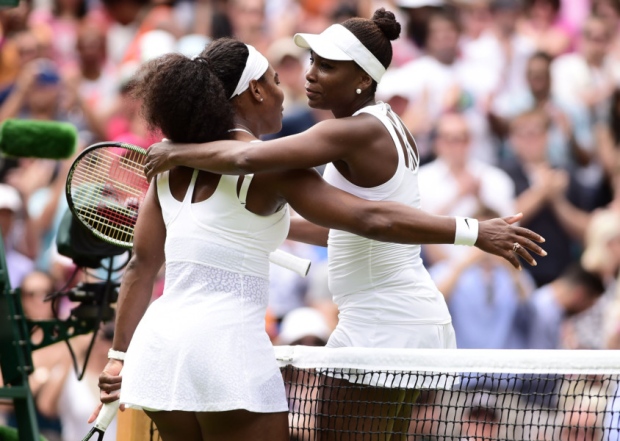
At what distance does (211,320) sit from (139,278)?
0.42 metres

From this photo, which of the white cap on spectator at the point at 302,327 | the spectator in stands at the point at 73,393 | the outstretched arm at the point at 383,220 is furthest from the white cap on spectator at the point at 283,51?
the outstretched arm at the point at 383,220

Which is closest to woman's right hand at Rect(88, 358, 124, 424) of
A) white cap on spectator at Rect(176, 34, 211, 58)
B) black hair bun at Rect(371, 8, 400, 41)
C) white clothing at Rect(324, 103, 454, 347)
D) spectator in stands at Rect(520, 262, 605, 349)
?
white clothing at Rect(324, 103, 454, 347)

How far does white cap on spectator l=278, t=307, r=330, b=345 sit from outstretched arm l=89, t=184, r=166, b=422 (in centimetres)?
327

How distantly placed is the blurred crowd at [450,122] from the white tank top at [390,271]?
302cm

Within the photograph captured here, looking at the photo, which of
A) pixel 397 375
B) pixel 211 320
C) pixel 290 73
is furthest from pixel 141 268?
pixel 290 73

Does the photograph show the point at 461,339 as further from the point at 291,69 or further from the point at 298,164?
the point at 298,164

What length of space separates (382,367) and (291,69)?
17.1 feet

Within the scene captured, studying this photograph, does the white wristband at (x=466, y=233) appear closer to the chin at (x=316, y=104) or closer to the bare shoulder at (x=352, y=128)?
the bare shoulder at (x=352, y=128)

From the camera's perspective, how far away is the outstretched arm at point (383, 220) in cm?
357

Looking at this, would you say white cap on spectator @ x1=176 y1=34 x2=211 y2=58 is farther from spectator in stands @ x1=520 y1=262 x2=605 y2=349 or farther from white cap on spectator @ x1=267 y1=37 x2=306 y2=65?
spectator in stands @ x1=520 y1=262 x2=605 y2=349

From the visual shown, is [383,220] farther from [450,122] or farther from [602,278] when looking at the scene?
[450,122]

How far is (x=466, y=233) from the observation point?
11.8ft

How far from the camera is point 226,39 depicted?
3836mm

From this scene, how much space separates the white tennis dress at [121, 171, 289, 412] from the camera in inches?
135
